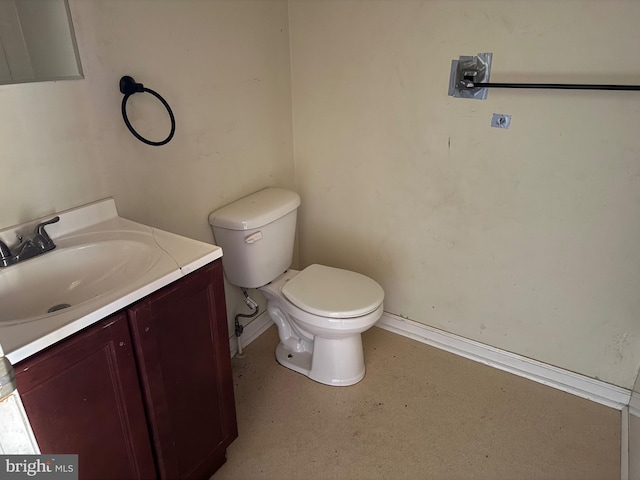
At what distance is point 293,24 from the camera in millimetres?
2100

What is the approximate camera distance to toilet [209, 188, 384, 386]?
1.85 meters

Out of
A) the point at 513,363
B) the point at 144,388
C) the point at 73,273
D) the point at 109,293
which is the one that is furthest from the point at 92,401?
the point at 513,363

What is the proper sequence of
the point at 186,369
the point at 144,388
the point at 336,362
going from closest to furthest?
Answer: the point at 144,388, the point at 186,369, the point at 336,362

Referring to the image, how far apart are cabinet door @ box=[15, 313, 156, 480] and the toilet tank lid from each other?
0.79 metres

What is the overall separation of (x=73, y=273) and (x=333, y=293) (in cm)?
101

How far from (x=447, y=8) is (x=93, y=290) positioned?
1617mm

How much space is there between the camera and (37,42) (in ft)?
4.34

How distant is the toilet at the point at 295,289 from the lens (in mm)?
1847

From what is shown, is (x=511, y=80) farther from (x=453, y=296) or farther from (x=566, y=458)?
(x=566, y=458)

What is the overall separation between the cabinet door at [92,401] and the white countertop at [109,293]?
0.03 metres

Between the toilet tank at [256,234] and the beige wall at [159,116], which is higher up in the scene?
the beige wall at [159,116]

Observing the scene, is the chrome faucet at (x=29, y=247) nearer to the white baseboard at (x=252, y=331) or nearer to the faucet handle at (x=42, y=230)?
the faucet handle at (x=42, y=230)

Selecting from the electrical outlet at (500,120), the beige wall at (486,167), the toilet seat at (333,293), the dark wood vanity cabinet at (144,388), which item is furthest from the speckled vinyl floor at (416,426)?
the electrical outlet at (500,120)

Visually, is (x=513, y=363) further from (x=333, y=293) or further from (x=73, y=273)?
(x=73, y=273)
